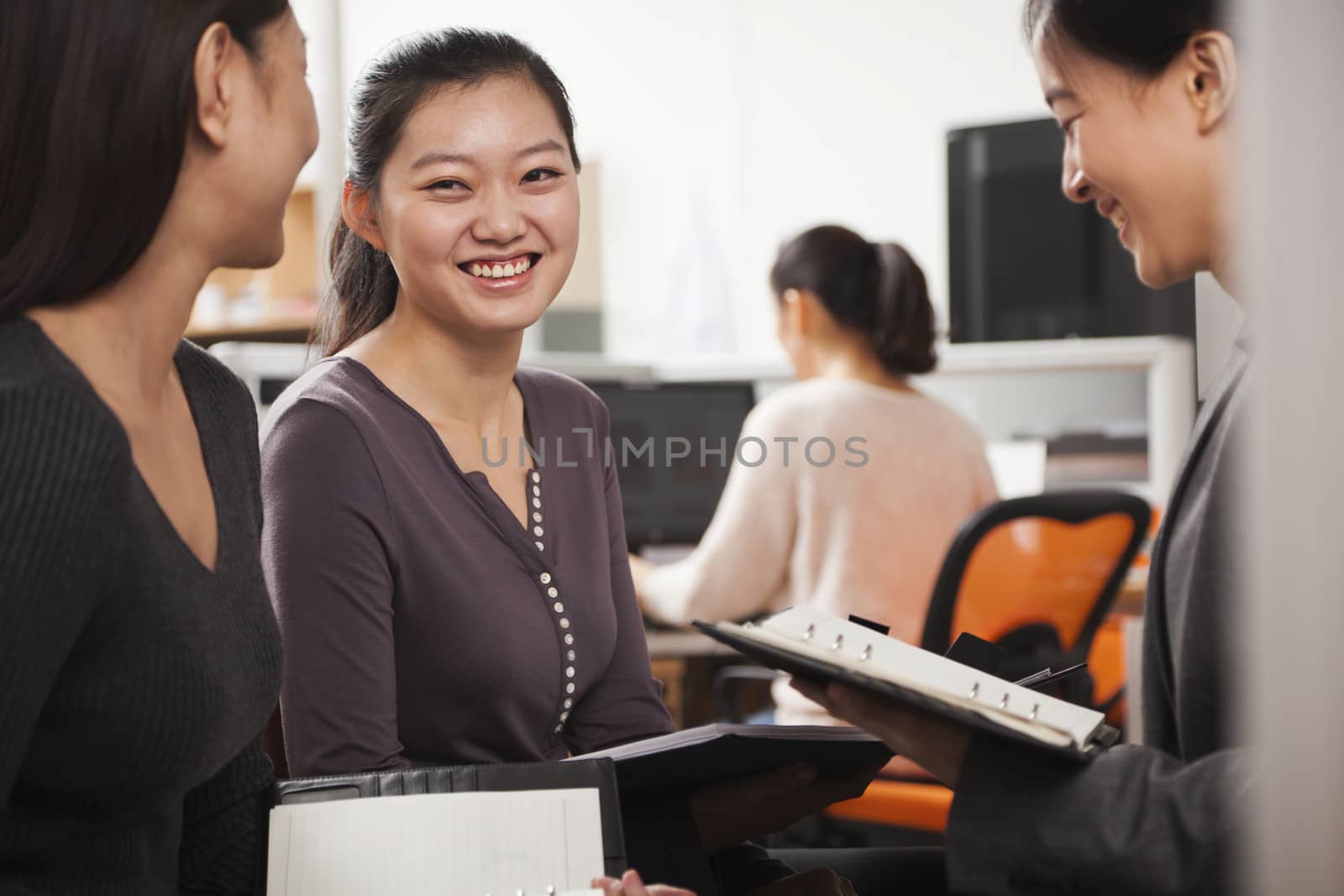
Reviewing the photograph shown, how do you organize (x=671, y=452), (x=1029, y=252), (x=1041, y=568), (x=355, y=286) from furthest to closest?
(x=1029, y=252)
(x=671, y=452)
(x=1041, y=568)
(x=355, y=286)

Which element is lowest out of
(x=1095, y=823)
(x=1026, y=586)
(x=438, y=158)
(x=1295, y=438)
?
(x=1026, y=586)

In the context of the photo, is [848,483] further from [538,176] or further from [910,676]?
[910,676]

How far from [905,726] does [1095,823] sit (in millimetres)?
123

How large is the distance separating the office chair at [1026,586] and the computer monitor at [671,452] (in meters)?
0.81

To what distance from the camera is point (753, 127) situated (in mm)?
4293

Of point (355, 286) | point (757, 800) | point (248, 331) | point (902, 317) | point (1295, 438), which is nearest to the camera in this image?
point (1295, 438)

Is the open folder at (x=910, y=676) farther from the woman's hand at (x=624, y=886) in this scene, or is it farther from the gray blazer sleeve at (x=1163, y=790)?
the woman's hand at (x=624, y=886)

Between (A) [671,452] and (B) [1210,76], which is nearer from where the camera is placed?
(B) [1210,76]

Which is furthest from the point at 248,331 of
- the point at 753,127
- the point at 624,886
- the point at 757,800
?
the point at 624,886

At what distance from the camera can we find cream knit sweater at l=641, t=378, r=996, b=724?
1.95 meters

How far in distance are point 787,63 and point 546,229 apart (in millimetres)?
3270

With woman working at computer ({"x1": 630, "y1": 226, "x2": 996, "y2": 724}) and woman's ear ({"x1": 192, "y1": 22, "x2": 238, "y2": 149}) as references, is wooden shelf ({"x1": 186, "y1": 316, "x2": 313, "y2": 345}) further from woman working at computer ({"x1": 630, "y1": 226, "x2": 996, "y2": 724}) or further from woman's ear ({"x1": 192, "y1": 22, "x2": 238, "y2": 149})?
woman's ear ({"x1": 192, "y1": 22, "x2": 238, "y2": 149})

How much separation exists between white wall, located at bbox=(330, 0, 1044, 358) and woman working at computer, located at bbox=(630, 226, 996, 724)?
181cm

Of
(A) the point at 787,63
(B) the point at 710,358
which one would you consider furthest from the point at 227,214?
(A) the point at 787,63
